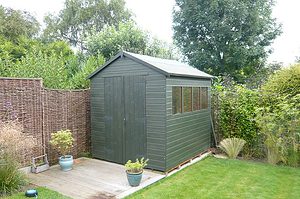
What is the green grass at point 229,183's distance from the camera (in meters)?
4.64

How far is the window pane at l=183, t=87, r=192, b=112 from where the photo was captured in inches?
253

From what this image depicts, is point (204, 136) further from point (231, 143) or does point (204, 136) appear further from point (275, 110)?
point (275, 110)

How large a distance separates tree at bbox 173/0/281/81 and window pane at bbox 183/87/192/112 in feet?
27.2

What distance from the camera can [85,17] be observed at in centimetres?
2442

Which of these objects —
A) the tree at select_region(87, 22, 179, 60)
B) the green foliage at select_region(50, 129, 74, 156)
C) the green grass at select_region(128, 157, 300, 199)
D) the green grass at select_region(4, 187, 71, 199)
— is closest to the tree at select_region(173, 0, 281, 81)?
the tree at select_region(87, 22, 179, 60)

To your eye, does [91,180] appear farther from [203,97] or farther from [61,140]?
[203,97]

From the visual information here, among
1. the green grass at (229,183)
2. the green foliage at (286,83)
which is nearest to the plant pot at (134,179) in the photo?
the green grass at (229,183)

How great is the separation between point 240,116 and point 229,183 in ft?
9.46

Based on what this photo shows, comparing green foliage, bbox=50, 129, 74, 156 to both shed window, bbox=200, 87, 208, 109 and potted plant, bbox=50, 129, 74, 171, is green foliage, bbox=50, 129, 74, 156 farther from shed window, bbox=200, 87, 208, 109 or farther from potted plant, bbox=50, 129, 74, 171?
shed window, bbox=200, 87, 208, 109

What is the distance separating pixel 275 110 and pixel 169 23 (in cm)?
1099

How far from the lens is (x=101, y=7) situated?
24.5 m

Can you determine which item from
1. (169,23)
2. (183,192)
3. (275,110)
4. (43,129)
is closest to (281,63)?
(169,23)

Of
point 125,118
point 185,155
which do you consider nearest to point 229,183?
point 185,155

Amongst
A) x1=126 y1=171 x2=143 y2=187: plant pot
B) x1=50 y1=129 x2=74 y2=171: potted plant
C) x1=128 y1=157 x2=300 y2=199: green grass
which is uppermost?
x1=50 y1=129 x2=74 y2=171: potted plant
